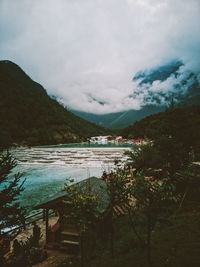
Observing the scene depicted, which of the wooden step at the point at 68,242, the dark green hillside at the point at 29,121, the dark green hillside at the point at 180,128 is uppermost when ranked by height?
the dark green hillside at the point at 29,121

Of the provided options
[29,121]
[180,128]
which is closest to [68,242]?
[180,128]

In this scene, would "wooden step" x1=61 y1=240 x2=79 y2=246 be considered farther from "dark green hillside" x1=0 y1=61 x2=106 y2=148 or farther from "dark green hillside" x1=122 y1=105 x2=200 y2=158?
"dark green hillside" x1=0 y1=61 x2=106 y2=148

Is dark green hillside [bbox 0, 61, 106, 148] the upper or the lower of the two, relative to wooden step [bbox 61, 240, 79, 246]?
upper

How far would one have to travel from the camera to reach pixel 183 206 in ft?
35.6

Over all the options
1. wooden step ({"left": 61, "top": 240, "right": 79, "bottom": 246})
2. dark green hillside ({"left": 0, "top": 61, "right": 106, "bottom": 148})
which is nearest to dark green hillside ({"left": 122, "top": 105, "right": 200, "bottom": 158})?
wooden step ({"left": 61, "top": 240, "right": 79, "bottom": 246})

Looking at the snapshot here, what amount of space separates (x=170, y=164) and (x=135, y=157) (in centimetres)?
938

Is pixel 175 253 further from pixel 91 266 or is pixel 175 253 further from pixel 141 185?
pixel 91 266

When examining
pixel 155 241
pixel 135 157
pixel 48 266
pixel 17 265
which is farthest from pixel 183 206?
pixel 135 157

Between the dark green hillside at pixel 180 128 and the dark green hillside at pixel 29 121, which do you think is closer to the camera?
the dark green hillside at pixel 180 128

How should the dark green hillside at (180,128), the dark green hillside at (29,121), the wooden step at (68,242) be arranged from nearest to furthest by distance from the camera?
1. the wooden step at (68,242)
2. the dark green hillside at (180,128)
3. the dark green hillside at (29,121)


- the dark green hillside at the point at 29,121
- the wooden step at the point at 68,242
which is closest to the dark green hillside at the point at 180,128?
the wooden step at the point at 68,242

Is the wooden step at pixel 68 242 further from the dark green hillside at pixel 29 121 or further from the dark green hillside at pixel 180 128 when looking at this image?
the dark green hillside at pixel 29 121

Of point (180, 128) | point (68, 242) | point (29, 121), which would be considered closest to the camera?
point (68, 242)

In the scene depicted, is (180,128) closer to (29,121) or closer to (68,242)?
(68,242)
